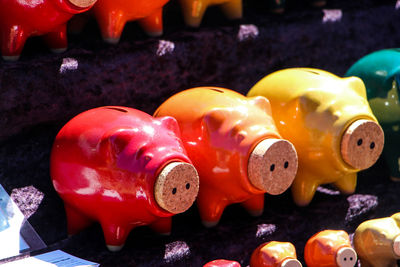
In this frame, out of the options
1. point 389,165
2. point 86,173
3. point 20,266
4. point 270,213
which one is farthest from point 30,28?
point 389,165

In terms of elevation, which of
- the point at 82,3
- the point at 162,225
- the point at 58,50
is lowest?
the point at 162,225

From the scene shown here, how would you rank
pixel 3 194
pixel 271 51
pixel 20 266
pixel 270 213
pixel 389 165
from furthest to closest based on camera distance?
pixel 271 51 → pixel 389 165 → pixel 270 213 → pixel 3 194 → pixel 20 266

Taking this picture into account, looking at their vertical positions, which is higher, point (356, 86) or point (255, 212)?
point (356, 86)

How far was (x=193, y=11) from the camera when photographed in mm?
1502

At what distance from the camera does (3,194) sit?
117 centimetres

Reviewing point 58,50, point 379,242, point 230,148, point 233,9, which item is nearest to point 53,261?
point 230,148

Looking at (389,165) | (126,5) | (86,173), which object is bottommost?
(389,165)

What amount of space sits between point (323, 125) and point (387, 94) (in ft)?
0.81

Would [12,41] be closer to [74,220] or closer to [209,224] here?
[74,220]

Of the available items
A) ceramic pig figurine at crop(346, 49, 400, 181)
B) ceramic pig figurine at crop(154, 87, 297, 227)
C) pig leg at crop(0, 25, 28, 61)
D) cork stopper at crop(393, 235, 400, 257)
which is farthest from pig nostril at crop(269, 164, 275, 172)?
pig leg at crop(0, 25, 28, 61)

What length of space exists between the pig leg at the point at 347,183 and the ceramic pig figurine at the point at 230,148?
23 cm

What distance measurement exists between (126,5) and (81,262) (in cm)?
52

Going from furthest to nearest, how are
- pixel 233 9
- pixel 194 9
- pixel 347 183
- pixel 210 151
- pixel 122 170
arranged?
pixel 233 9
pixel 194 9
pixel 347 183
pixel 210 151
pixel 122 170

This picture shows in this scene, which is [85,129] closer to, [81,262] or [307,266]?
[81,262]
